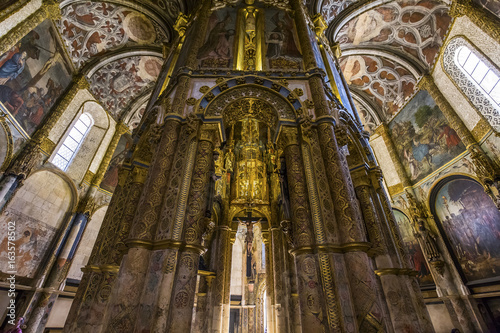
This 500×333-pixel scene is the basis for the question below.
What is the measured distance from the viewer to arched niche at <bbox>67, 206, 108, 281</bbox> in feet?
37.5

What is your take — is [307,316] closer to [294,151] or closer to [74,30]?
[294,151]

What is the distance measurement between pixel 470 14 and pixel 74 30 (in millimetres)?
17687

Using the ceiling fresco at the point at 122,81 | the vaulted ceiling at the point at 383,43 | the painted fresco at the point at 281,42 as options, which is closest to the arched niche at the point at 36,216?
the ceiling fresco at the point at 122,81

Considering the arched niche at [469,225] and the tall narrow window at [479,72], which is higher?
the tall narrow window at [479,72]

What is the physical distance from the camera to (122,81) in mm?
14742

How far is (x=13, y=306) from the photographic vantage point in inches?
340

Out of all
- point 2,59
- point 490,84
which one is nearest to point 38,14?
point 2,59

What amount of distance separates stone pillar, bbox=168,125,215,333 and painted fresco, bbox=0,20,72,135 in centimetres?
903

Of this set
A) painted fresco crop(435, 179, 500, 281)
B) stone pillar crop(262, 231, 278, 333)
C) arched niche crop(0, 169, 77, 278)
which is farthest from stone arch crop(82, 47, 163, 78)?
painted fresco crop(435, 179, 500, 281)

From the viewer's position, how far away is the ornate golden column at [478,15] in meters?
8.89

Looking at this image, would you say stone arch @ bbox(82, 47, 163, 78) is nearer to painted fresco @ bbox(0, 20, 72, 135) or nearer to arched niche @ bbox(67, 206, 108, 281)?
painted fresco @ bbox(0, 20, 72, 135)

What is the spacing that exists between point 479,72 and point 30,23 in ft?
59.5

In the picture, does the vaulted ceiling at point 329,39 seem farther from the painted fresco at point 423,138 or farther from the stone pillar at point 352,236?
the stone pillar at point 352,236

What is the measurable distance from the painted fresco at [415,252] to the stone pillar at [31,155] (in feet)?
52.0
